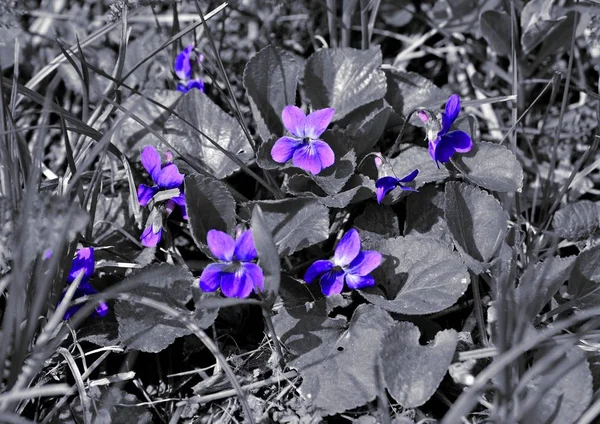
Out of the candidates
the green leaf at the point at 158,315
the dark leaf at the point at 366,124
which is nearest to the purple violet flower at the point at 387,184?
the dark leaf at the point at 366,124

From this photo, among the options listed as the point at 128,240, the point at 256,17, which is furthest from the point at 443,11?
the point at 128,240

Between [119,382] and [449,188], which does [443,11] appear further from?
[119,382]

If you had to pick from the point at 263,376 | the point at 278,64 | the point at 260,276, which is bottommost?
the point at 263,376

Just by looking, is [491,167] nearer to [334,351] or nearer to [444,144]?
[444,144]

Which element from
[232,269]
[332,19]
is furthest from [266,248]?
[332,19]

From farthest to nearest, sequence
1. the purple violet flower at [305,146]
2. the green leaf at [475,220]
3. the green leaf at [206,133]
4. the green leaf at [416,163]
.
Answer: the green leaf at [206,133], the green leaf at [416,163], the purple violet flower at [305,146], the green leaf at [475,220]

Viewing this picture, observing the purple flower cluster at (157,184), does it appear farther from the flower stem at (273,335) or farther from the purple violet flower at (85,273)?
the flower stem at (273,335)

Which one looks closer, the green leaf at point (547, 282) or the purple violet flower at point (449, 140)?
the green leaf at point (547, 282)
